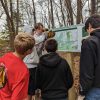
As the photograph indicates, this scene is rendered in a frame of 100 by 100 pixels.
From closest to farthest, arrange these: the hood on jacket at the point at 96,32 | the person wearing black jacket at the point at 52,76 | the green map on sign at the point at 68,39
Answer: the hood on jacket at the point at 96,32, the person wearing black jacket at the point at 52,76, the green map on sign at the point at 68,39

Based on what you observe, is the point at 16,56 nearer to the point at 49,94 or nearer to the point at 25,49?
the point at 25,49

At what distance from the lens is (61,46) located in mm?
8328

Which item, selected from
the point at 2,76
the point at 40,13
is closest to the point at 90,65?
the point at 2,76

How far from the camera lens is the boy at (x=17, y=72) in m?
3.60

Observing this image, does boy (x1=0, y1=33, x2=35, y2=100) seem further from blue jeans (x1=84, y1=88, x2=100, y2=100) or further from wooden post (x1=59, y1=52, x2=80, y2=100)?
wooden post (x1=59, y1=52, x2=80, y2=100)

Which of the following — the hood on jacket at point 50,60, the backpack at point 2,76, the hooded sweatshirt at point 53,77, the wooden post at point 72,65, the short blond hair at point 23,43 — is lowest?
the wooden post at point 72,65

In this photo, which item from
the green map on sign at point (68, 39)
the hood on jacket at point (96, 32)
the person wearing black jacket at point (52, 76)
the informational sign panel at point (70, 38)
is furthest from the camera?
the green map on sign at point (68, 39)

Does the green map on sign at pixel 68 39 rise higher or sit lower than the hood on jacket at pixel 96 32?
lower

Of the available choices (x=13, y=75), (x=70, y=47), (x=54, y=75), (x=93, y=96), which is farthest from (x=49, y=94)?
(x=70, y=47)

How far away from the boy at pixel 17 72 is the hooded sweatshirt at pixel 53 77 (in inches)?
50.9

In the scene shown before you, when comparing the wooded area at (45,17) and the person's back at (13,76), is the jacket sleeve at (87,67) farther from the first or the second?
the wooded area at (45,17)

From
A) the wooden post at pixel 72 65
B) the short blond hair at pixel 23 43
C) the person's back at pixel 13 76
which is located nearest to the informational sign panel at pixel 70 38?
the wooden post at pixel 72 65

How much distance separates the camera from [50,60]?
5086 millimetres

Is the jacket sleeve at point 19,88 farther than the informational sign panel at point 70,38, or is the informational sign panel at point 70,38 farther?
the informational sign panel at point 70,38
